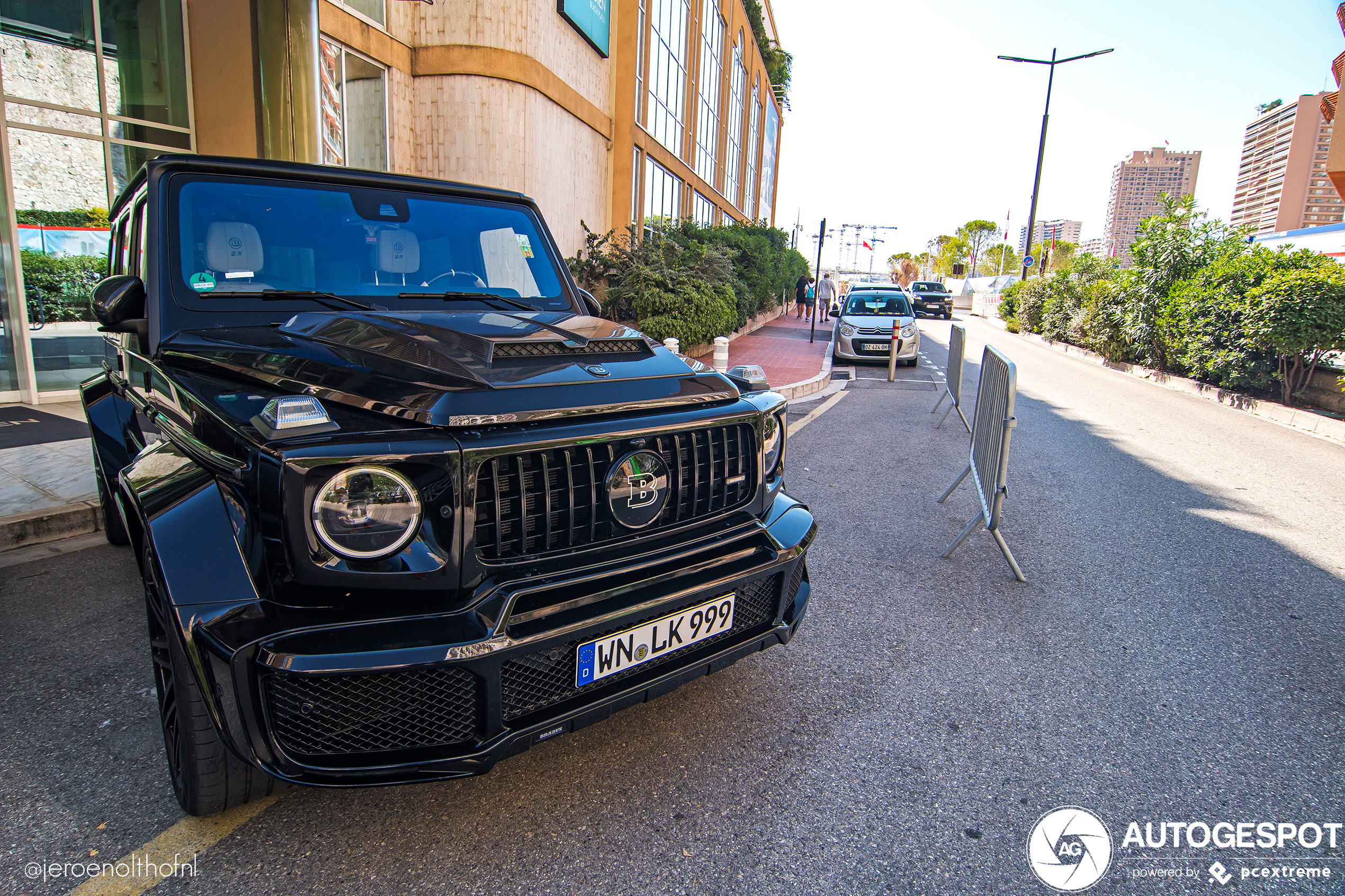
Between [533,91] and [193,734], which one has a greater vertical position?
[533,91]

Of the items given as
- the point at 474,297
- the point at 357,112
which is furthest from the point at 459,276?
the point at 357,112

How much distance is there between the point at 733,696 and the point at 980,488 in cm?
273

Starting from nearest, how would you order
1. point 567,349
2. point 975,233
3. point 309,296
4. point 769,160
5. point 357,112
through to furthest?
point 567,349, point 309,296, point 357,112, point 769,160, point 975,233

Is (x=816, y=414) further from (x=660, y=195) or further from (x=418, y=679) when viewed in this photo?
(x=660, y=195)

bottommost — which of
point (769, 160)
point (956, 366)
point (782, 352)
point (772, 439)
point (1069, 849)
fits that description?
point (1069, 849)

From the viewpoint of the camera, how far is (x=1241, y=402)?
11.5 meters

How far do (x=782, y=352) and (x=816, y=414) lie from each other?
7.40 metres

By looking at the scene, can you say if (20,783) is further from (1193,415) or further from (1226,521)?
(1193,415)

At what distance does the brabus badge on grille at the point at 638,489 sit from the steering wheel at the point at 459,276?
1475 millimetres

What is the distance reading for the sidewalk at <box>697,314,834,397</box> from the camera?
39.2ft

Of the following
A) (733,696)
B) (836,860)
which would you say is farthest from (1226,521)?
(836,860)

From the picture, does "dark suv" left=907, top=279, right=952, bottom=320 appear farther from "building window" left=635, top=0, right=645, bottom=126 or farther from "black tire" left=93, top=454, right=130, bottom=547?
"black tire" left=93, top=454, right=130, bottom=547

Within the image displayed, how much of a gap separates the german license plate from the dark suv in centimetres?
3694

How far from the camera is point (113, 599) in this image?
3576 mm
